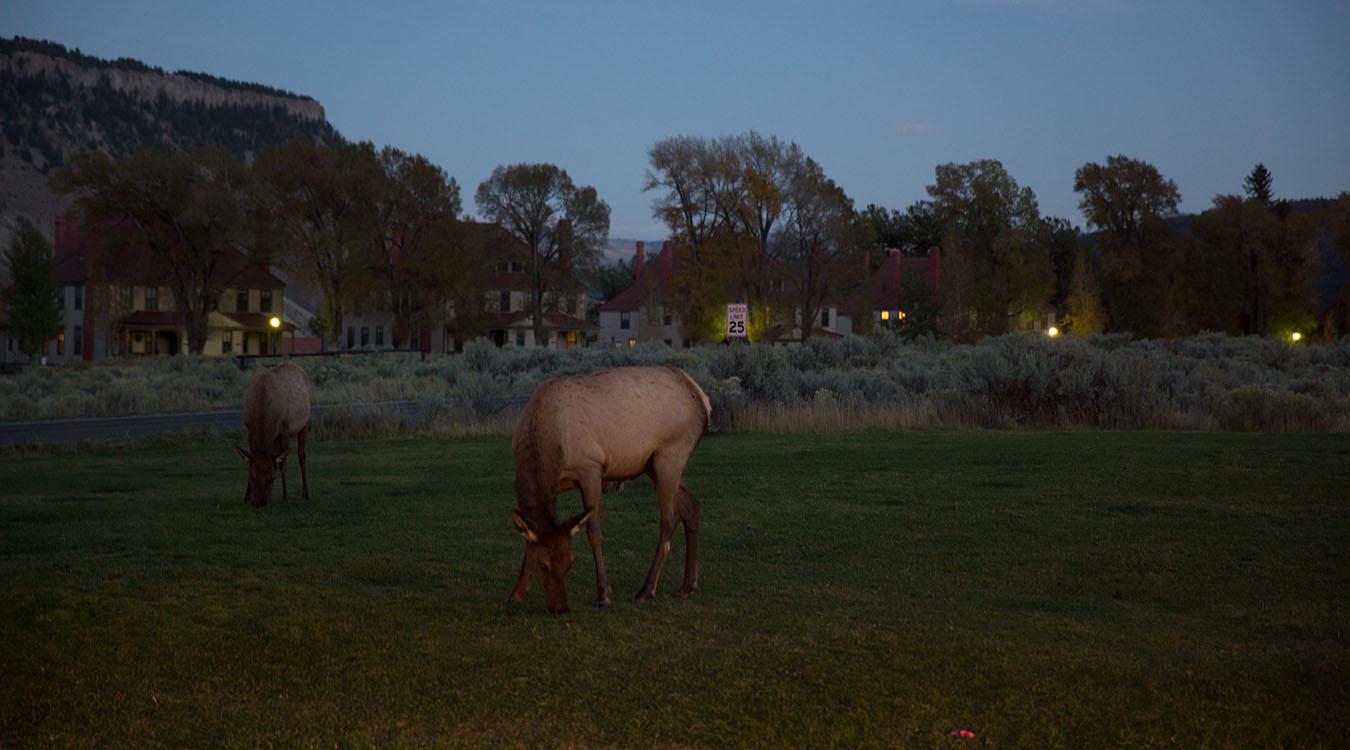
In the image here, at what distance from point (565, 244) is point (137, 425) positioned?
55.8m

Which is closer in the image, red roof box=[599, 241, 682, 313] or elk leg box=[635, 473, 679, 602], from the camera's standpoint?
elk leg box=[635, 473, 679, 602]

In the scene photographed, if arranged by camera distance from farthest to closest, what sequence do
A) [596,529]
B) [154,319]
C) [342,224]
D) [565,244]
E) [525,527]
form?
[565,244] → [154,319] → [342,224] → [596,529] → [525,527]

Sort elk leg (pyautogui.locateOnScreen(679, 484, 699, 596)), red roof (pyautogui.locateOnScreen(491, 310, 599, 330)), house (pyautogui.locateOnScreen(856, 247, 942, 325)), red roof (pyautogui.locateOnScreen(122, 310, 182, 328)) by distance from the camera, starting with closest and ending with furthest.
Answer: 1. elk leg (pyautogui.locateOnScreen(679, 484, 699, 596))
2. red roof (pyautogui.locateOnScreen(122, 310, 182, 328))
3. house (pyautogui.locateOnScreen(856, 247, 942, 325))
4. red roof (pyautogui.locateOnScreen(491, 310, 599, 330))

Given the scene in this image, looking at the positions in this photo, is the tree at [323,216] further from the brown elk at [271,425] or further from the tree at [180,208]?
the brown elk at [271,425]

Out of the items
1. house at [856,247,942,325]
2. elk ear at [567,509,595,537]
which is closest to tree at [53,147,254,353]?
house at [856,247,942,325]

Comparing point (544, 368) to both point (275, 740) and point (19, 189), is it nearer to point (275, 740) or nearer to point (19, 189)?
point (275, 740)

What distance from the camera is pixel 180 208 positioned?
64.0 metres

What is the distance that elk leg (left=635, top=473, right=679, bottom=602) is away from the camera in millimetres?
8812

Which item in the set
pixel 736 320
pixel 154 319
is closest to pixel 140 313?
pixel 154 319

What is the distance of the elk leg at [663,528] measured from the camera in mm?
8812

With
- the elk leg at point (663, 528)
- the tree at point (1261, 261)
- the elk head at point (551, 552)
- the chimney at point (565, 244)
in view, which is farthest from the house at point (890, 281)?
the elk head at point (551, 552)

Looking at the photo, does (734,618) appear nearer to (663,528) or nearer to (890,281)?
(663,528)

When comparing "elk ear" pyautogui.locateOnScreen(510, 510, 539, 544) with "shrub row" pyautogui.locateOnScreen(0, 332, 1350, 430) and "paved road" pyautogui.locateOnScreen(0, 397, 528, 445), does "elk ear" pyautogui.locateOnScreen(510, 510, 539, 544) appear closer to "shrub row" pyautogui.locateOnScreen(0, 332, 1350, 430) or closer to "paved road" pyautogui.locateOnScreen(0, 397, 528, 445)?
"shrub row" pyautogui.locateOnScreen(0, 332, 1350, 430)

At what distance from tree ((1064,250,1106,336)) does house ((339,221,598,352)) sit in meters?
34.8
